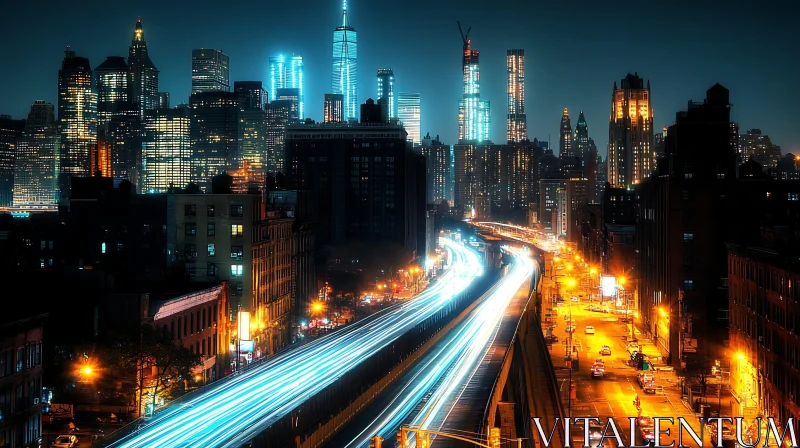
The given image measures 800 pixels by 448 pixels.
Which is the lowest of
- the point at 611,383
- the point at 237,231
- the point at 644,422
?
the point at 611,383

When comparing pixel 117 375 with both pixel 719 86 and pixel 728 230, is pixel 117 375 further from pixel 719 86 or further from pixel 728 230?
pixel 719 86

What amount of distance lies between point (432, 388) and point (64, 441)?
1767 centimetres

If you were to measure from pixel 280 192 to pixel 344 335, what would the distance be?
2997cm

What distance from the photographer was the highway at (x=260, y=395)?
37.0 metres

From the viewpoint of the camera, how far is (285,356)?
6084cm

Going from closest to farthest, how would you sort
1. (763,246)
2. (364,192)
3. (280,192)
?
(763,246) < (280,192) < (364,192)

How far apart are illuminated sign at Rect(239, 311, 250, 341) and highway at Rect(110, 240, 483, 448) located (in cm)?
610

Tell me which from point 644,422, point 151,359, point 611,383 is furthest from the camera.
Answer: point 611,383

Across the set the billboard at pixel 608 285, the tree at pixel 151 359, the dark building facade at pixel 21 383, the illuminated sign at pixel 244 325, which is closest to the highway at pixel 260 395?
the tree at pixel 151 359

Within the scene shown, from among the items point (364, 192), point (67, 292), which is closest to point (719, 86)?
point (67, 292)

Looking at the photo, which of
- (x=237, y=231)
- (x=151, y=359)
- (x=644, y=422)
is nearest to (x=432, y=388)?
(x=644, y=422)

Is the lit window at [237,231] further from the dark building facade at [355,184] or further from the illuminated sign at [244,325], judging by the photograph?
the dark building facade at [355,184]

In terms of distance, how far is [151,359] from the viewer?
51344 millimetres

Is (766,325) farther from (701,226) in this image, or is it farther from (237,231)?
(237,231)
